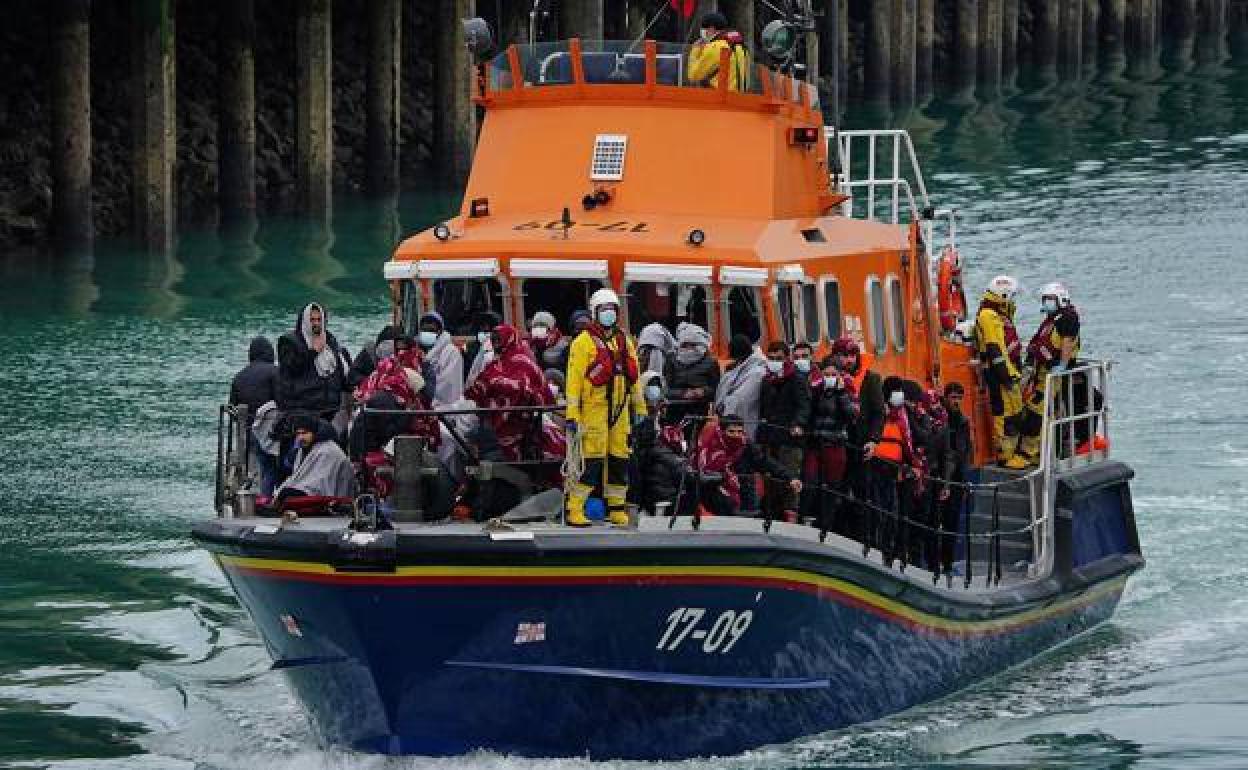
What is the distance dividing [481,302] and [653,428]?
280 cm

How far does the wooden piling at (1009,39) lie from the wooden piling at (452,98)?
20.2m

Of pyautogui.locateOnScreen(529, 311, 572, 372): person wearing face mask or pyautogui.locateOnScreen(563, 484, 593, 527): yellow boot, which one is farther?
pyautogui.locateOnScreen(529, 311, 572, 372): person wearing face mask

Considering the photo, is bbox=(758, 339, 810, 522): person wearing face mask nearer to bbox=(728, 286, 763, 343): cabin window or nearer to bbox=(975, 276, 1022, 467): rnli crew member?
bbox=(728, 286, 763, 343): cabin window

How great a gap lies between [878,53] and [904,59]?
0.53 metres

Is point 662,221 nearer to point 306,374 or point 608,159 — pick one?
point 608,159

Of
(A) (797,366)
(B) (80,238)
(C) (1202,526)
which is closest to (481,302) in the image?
(A) (797,366)

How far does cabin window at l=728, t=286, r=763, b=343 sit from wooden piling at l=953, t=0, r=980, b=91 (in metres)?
40.8

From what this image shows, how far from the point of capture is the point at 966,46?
5772 centimetres

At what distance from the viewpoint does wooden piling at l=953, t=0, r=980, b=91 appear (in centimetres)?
5734

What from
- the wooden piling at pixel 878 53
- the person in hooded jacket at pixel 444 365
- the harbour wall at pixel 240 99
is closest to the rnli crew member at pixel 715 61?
the person in hooded jacket at pixel 444 365

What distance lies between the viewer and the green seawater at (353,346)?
16734mm

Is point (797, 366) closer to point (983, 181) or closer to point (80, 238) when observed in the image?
point (80, 238)

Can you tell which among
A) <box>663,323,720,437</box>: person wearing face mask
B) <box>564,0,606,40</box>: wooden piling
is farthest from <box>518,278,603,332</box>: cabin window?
<box>564,0,606,40</box>: wooden piling

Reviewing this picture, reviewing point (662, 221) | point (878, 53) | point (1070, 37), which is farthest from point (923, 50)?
point (662, 221)
